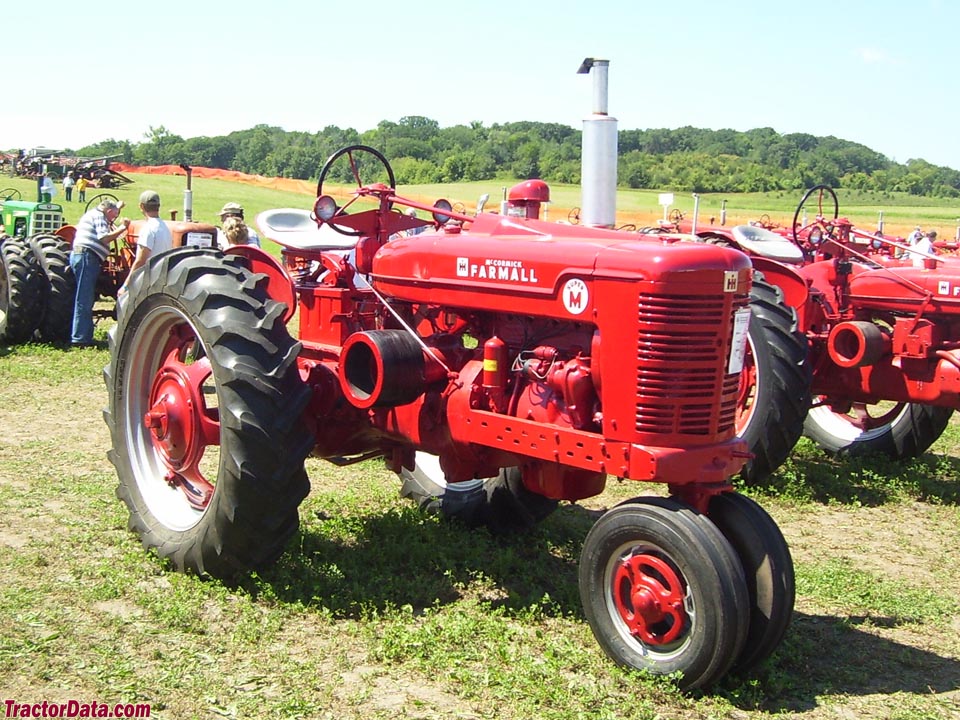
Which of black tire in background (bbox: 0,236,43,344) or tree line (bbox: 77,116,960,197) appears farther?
tree line (bbox: 77,116,960,197)

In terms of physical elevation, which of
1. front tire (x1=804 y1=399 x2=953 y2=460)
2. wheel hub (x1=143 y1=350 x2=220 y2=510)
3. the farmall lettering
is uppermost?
the farmall lettering

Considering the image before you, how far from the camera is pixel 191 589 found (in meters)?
4.38

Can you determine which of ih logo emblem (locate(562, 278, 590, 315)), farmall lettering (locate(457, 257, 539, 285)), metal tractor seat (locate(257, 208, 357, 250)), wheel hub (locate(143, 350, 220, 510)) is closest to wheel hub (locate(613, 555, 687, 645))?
ih logo emblem (locate(562, 278, 590, 315))

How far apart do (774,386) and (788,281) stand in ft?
4.26

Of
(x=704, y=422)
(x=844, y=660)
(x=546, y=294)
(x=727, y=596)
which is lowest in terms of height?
(x=844, y=660)

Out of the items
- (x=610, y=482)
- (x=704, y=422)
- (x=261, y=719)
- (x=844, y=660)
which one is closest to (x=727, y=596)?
(x=704, y=422)

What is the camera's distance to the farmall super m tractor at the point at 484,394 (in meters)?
3.65

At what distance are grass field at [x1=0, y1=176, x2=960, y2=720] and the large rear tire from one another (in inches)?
8.4

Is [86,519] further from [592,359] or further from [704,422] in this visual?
[704,422]

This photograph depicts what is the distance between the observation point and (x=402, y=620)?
4191 millimetres

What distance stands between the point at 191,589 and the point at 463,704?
1.45 metres

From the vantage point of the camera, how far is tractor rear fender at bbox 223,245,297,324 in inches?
202

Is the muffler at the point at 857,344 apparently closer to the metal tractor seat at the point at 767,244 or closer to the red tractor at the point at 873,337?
the red tractor at the point at 873,337

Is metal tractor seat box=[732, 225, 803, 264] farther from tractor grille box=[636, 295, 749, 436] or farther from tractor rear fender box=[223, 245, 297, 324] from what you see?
tractor grille box=[636, 295, 749, 436]
